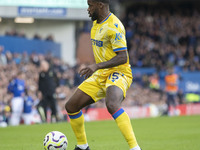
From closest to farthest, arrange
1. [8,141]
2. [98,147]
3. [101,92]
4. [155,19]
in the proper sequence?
1. [101,92]
2. [98,147]
3. [8,141]
4. [155,19]

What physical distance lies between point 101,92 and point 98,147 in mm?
1559

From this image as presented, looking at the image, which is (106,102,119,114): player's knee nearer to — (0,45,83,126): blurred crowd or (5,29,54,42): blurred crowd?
(0,45,83,126): blurred crowd

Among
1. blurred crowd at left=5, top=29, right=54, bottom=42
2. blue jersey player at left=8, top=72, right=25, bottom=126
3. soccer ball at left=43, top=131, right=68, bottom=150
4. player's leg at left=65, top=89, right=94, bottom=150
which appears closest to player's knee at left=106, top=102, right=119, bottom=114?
player's leg at left=65, top=89, right=94, bottom=150

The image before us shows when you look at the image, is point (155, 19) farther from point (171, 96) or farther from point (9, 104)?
point (9, 104)

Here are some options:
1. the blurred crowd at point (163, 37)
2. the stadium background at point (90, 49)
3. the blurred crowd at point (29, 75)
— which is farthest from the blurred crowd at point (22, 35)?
the blurred crowd at point (163, 37)

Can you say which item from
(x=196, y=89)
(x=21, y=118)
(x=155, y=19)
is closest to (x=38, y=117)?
(x=21, y=118)

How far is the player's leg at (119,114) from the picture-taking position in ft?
20.5

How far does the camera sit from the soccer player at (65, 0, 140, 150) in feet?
21.2

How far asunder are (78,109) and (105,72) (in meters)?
0.71

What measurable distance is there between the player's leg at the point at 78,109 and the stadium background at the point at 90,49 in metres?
9.02

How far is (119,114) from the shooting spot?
251 inches

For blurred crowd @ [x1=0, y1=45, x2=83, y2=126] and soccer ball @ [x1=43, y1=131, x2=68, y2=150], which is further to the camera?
blurred crowd @ [x1=0, y1=45, x2=83, y2=126]

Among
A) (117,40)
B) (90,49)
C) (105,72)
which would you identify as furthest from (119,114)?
(90,49)

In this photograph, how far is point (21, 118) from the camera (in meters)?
16.9
